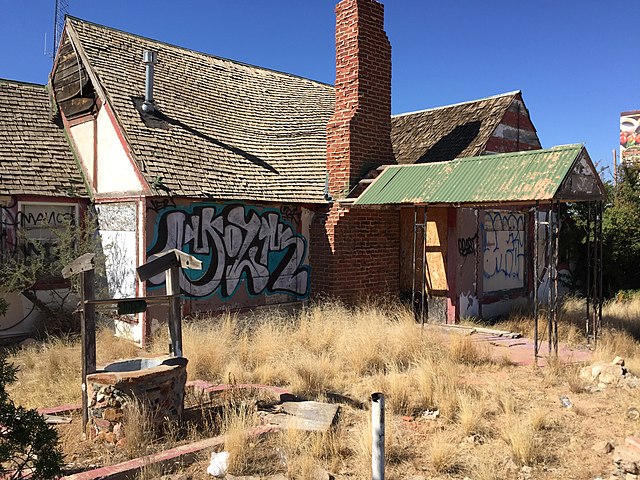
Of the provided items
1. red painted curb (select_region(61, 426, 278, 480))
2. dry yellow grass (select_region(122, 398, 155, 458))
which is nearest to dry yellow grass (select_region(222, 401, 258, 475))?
red painted curb (select_region(61, 426, 278, 480))

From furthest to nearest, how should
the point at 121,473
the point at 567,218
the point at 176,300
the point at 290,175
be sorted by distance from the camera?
1. the point at 567,218
2. the point at 290,175
3. the point at 176,300
4. the point at 121,473

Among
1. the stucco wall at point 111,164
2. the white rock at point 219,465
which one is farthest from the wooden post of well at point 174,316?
the stucco wall at point 111,164

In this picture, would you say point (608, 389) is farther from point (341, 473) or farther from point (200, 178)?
point (200, 178)

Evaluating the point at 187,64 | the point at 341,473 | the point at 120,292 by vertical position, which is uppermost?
the point at 187,64

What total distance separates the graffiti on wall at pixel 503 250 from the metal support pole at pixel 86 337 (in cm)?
952

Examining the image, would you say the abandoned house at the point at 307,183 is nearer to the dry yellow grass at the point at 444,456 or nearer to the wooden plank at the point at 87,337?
the wooden plank at the point at 87,337

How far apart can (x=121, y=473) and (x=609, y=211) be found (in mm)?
19039

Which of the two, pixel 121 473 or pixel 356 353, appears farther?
pixel 356 353

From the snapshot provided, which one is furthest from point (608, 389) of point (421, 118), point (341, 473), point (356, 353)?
point (421, 118)

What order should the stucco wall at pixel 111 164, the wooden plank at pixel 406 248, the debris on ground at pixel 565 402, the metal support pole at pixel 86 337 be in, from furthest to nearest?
the wooden plank at pixel 406 248 < the stucco wall at pixel 111 164 < the debris on ground at pixel 565 402 < the metal support pole at pixel 86 337

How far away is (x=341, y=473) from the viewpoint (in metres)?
5.14

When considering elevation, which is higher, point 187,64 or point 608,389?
point 187,64

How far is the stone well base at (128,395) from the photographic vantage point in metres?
5.60

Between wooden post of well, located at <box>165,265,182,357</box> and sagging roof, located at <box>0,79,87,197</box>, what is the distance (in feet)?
19.4
